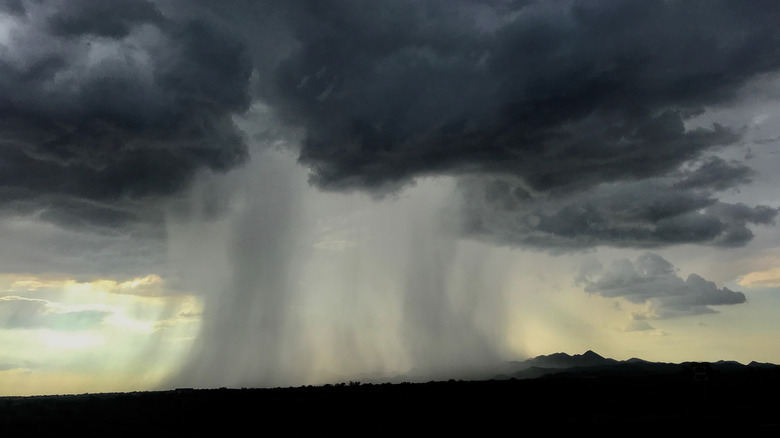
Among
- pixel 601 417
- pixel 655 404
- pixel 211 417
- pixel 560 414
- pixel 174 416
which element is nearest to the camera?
pixel 601 417

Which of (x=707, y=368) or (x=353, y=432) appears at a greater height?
(x=707, y=368)

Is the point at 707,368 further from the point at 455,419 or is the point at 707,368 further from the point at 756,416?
the point at 455,419

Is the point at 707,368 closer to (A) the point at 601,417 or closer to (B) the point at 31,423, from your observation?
(A) the point at 601,417

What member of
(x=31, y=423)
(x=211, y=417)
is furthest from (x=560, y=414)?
(x=31, y=423)

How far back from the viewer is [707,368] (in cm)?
4581

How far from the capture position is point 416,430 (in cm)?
4562

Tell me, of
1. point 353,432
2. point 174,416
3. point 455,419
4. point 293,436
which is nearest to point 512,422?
point 455,419

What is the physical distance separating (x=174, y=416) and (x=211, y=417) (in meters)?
7.82

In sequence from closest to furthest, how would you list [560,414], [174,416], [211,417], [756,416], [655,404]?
[756,416], [560,414], [655,404], [211,417], [174,416]

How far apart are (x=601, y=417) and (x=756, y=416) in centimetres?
1134

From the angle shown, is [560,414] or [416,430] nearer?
[416,430]

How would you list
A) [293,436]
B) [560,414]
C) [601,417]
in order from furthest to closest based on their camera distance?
[560,414] → [601,417] → [293,436]

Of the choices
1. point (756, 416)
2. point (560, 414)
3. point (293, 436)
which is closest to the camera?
point (756, 416)

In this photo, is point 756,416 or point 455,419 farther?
point 455,419
